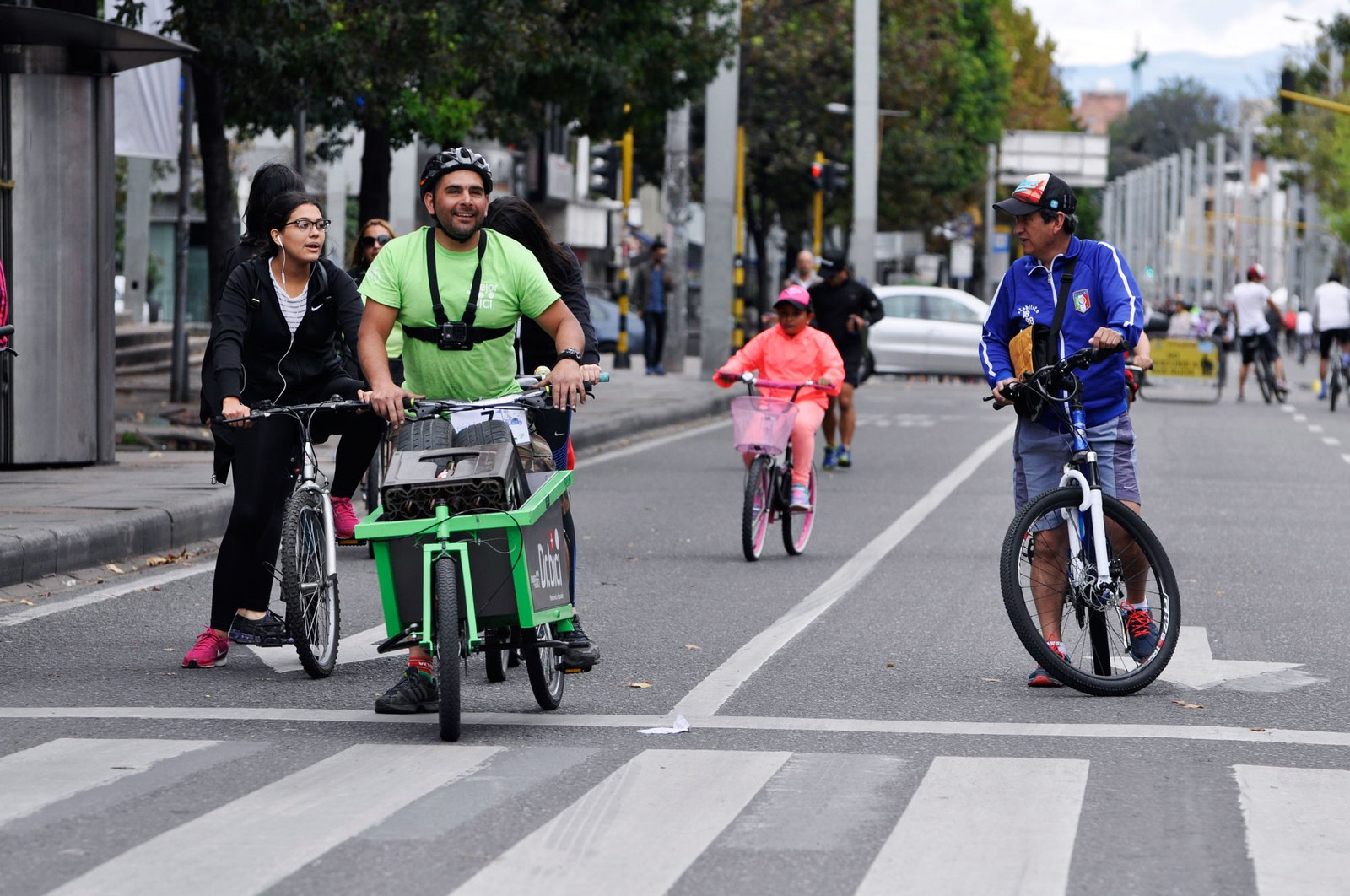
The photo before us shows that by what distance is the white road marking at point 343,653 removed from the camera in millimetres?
8227

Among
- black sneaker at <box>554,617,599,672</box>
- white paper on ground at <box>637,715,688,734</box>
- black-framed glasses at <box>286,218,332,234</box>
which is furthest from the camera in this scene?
black-framed glasses at <box>286,218,332,234</box>

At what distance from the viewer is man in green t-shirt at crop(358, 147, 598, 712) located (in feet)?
22.8

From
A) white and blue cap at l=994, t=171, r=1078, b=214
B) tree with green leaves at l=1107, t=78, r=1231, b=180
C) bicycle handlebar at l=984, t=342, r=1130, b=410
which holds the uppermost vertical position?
tree with green leaves at l=1107, t=78, r=1231, b=180

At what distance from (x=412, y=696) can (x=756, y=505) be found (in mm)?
5039

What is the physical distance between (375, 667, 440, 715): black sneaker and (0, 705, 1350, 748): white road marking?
0.10 ft

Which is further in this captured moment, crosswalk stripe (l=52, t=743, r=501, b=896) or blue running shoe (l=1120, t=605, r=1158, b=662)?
blue running shoe (l=1120, t=605, r=1158, b=662)

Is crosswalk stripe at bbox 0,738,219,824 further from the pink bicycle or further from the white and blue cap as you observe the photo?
the pink bicycle

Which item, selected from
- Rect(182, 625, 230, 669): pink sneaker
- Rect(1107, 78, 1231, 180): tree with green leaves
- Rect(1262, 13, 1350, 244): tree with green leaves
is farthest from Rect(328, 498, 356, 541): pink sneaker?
Rect(1107, 78, 1231, 180): tree with green leaves

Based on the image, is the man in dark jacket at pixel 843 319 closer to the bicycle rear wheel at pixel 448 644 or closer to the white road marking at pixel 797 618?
the white road marking at pixel 797 618

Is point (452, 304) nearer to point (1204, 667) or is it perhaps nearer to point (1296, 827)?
point (1296, 827)

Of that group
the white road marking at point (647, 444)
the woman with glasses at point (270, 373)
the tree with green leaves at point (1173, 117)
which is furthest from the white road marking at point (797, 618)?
the tree with green leaves at point (1173, 117)

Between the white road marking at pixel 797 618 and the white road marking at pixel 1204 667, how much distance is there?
1.49 metres

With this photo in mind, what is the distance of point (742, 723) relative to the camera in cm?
693

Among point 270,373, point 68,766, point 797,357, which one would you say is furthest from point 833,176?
point 68,766
